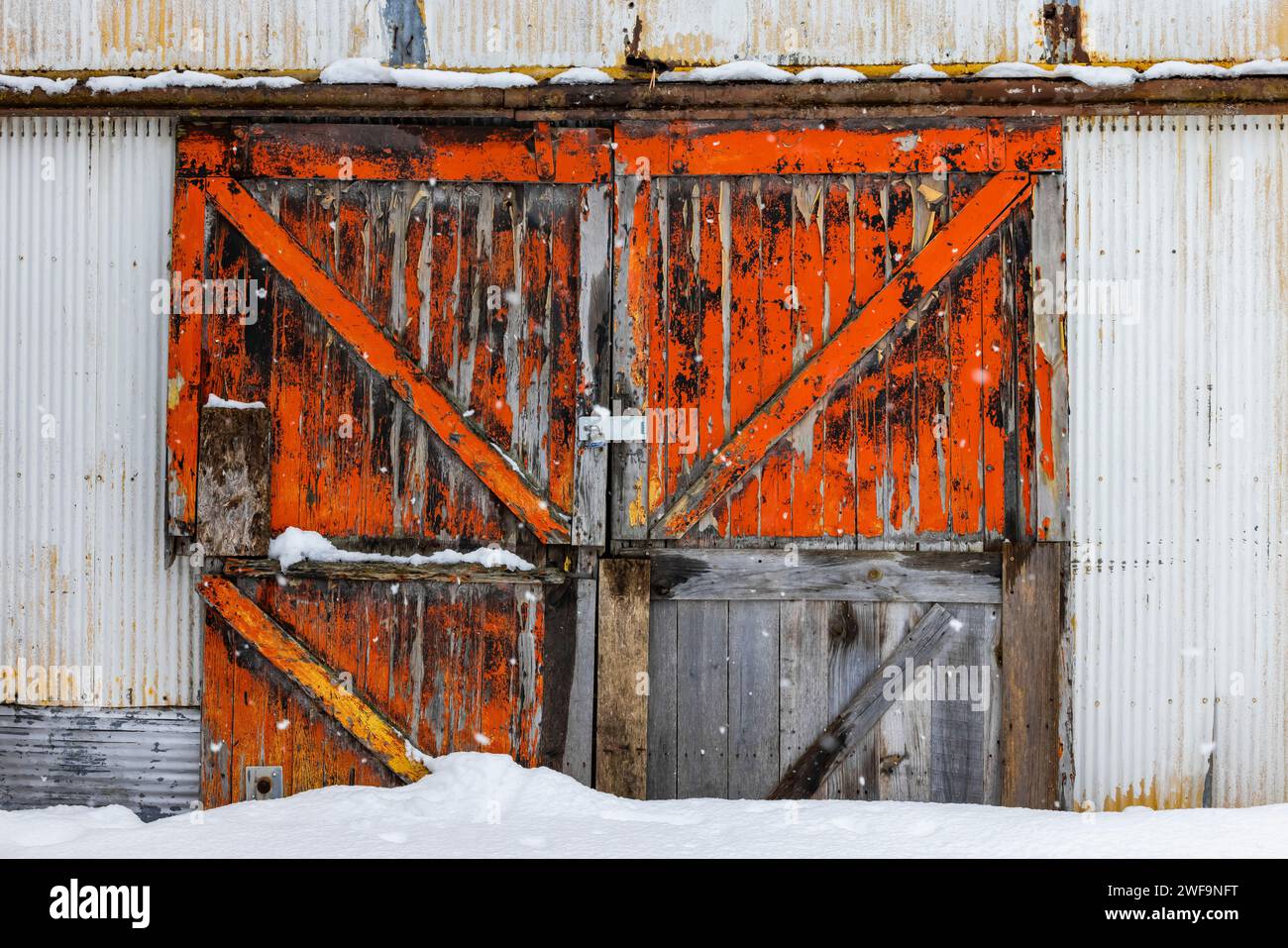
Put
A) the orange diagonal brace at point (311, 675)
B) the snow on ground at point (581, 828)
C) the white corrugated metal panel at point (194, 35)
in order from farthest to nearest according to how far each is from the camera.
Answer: the white corrugated metal panel at point (194, 35), the orange diagonal brace at point (311, 675), the snow on ground at point (581, 828)

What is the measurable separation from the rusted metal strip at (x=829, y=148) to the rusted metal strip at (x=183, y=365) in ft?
6.28

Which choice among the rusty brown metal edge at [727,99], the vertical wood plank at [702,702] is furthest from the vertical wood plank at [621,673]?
the rusty brown metal edge at [727,99]

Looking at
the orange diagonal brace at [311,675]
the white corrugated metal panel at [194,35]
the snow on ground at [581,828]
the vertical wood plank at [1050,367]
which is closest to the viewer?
the snow on ground at [581,828]

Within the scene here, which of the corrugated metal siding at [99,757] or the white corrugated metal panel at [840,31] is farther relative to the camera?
the corrugated metal siding at [99,757]

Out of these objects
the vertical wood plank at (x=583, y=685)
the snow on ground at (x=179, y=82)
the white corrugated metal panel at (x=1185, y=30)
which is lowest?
the vertical wood plank at (x=583, y=685)

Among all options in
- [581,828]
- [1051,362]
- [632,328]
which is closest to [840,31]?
A: [632,328]

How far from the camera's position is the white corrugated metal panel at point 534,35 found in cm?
383

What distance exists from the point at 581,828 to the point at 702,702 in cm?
84

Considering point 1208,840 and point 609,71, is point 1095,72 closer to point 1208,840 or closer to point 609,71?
point 609,71

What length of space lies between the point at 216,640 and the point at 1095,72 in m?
4.50

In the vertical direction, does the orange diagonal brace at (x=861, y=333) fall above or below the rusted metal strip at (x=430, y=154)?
below

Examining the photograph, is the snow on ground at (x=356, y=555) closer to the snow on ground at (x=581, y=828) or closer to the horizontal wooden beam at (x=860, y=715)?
the snow on ground at (x=581, y=828)

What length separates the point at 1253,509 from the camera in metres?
3.75

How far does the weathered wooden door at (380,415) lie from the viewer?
12.4ft
